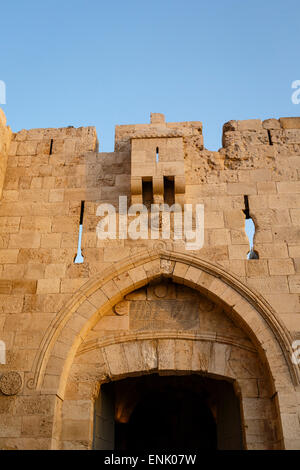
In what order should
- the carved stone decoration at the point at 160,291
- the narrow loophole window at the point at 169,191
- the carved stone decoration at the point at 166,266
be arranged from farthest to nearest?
the narrow loophole window at the point at 169,191 < the carved stone decoration at the point at 160,291 < the carved stone decoration at the point at 166,266

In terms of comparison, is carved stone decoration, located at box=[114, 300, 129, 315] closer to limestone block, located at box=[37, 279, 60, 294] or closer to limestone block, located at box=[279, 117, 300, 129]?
limestone block, located at box=[37, 279, 60, 294]

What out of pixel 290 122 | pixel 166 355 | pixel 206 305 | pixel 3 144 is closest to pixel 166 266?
pixel 206 305

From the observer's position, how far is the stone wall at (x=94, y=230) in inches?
214

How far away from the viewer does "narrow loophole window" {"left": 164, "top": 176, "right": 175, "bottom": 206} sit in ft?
21.1

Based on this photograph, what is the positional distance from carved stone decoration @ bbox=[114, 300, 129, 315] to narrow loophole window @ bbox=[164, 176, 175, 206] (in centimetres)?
152

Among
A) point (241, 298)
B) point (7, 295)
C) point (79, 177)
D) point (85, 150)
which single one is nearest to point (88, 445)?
point (7, 295)

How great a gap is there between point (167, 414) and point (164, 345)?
5765mm

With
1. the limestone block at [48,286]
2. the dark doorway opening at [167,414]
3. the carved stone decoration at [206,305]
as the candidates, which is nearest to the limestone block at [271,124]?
the carved stone decoration at [206,305]

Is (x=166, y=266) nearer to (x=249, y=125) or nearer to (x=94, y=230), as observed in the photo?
(x=94, y=230)

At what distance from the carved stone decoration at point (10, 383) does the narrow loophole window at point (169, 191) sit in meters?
2.98

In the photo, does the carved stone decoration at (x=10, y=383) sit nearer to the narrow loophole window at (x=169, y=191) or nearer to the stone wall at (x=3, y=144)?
the stone wall at (x=3, y=144)

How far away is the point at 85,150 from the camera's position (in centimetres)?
696

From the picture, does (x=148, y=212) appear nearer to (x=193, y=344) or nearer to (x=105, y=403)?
(x=193, y=344)

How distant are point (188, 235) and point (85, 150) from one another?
214cm
